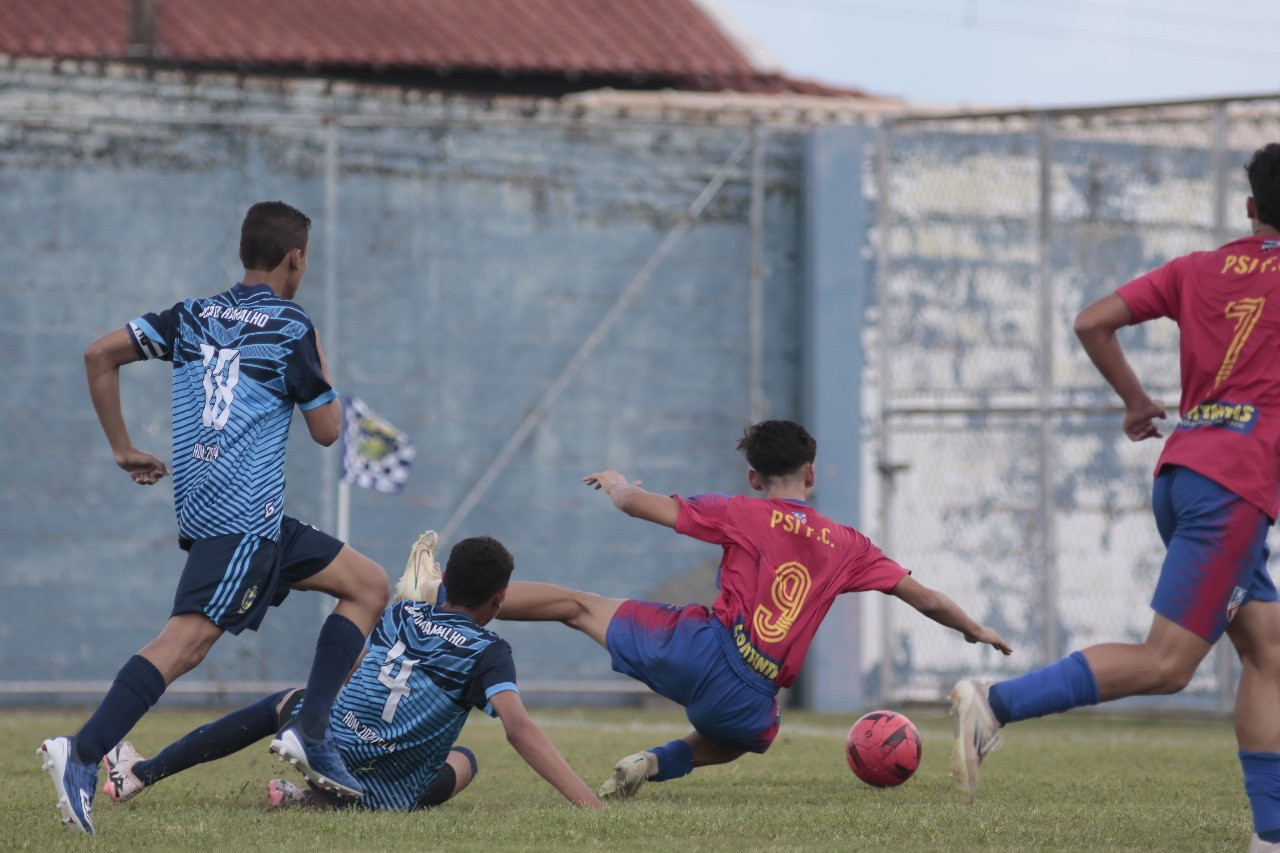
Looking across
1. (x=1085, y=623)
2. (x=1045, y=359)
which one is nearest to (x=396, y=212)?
(x=1045, y=359)

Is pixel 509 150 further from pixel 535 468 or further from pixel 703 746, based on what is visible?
pixel 703 746

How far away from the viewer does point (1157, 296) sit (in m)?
4.50

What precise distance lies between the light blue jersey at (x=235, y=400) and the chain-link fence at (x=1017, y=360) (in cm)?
696

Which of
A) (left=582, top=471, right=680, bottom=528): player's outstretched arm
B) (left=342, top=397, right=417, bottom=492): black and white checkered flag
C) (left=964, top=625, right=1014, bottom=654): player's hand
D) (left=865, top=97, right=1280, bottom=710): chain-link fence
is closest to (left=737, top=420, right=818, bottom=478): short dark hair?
Result: (left=582, top=471, right=680, bottom=528): player's outstretched arm

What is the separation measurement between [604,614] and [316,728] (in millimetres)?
1199

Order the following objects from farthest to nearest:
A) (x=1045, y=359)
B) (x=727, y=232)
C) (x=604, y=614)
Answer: (x=727, y=232) → (x=1045, y=359) → (x=604, y=614)

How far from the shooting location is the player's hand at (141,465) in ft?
17.2

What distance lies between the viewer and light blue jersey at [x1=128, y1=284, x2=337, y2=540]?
5.00 m

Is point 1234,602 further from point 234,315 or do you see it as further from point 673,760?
point 234,315

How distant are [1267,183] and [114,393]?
341cm

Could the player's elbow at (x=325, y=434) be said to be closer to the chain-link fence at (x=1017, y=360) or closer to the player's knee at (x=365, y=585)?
the player's knee at (x=365, y=585)

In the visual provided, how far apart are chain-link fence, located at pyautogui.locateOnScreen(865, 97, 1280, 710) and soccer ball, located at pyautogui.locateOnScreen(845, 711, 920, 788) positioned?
17.5ft

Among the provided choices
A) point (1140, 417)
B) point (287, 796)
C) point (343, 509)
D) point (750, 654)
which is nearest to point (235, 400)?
point (287, 796)

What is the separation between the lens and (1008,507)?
11656mm
